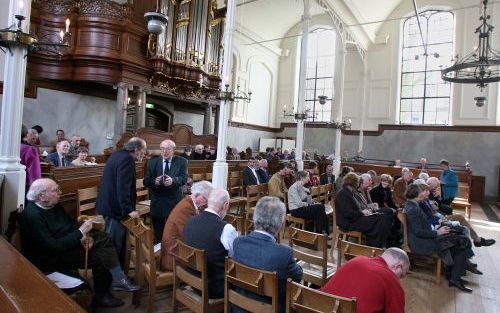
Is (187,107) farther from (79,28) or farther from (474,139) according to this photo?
(474,139)

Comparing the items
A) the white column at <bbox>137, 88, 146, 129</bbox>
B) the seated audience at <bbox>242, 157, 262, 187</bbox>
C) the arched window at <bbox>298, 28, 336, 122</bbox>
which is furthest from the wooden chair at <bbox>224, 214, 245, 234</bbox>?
the arched window at <bbox>298, 28, 336, 122</bbox>

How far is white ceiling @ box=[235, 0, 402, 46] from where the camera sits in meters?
13.8

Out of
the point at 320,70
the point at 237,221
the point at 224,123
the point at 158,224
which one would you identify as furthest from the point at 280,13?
the point at 237,221

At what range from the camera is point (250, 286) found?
1985 millimetres

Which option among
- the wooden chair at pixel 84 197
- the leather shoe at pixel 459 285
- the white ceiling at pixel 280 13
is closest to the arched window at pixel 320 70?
the white ceiling at pixel 280 13

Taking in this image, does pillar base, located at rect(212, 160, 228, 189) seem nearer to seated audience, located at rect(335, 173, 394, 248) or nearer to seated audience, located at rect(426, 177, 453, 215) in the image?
seated audience, located at rect(335, 173, 394, 248)

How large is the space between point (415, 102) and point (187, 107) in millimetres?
8932

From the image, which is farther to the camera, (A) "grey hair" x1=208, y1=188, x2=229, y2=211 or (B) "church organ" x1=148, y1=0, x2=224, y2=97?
(B) "church organ" x1=148, y1=0, x2=224, y2=97

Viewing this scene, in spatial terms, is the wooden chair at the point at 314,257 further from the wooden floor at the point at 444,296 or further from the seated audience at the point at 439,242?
the seated audience at the point at 439,242

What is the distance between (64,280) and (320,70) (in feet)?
51.7

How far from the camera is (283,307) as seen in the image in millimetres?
2123

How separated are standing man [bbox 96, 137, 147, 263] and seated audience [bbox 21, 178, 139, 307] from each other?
37 cm

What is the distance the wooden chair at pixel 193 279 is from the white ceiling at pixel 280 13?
1231 centimetres

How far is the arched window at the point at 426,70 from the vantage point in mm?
13797
